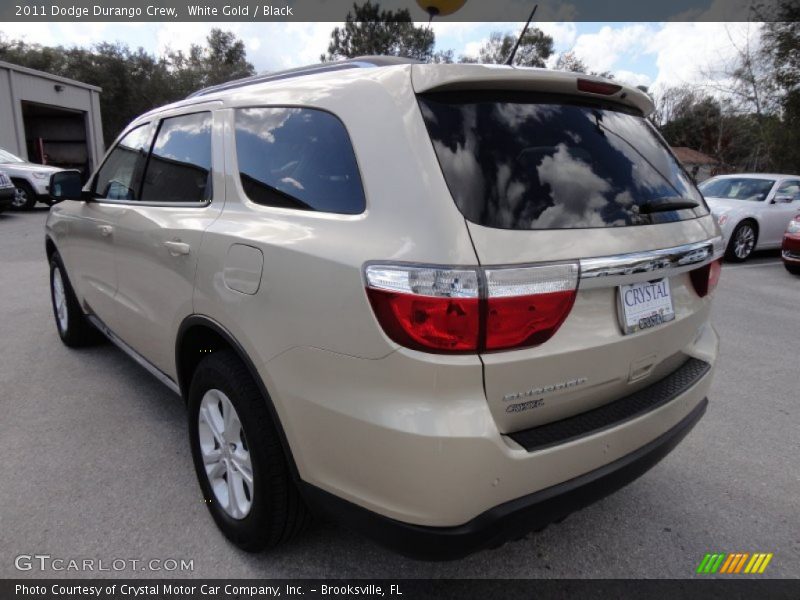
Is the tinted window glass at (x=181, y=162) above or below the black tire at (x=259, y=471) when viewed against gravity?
above

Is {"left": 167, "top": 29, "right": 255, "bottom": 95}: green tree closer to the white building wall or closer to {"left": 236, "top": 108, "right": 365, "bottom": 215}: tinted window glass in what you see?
the white building wall

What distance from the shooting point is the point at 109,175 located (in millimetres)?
3711

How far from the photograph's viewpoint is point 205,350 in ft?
8.10

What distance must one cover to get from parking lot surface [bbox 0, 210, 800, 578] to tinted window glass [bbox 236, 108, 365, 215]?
4.29 feet

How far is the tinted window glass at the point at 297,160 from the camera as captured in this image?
1.82m

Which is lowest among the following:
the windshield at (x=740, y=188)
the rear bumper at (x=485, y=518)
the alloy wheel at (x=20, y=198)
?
the alloy wheel at (x=20, y=198)

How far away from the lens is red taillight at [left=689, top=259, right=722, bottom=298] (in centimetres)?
221

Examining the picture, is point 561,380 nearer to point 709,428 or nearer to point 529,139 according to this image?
point 529,139

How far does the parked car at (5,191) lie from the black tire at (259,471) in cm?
1346

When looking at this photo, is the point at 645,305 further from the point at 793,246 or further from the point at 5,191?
the point at 5,191

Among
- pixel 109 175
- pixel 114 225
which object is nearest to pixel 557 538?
pixel 114 225

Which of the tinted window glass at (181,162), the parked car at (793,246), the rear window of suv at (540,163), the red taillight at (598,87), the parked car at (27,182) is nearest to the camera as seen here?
the rear window of suv at (540,163)

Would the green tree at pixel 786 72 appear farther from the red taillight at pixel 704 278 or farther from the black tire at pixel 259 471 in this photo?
the black tire at pixel 259 471

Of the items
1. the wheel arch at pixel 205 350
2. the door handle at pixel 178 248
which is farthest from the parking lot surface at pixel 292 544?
the door handle at pixel 178 248
